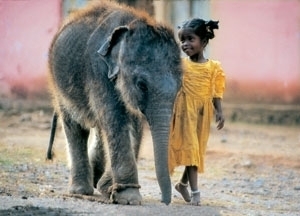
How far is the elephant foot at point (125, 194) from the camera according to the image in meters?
7.55

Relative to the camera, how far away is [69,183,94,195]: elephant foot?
847 centimetres

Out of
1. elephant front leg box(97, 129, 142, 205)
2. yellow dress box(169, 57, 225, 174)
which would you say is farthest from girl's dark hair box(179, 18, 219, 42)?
elephant front leg box(97, 129, 142, 205)

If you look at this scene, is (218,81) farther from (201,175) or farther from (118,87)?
(201,175)

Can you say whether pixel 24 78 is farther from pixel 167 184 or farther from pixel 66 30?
pixel 167 184

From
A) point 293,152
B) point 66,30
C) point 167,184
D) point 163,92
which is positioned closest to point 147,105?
point 163,92

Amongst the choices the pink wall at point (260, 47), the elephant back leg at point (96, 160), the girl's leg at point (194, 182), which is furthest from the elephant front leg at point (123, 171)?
the pink wall at point (260, 47)

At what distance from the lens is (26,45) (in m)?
16.5

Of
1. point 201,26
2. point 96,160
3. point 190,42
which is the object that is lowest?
point 96,160

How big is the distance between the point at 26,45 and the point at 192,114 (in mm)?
8992

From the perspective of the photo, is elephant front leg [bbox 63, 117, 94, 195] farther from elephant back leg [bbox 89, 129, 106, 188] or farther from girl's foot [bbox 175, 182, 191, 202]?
girl's foot [bbox 175, 182, 191, 202]

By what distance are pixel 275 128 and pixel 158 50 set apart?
29.7 ft

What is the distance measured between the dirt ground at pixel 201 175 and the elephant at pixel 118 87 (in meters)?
0.29

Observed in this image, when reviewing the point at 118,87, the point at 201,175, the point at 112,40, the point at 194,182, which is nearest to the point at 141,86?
the point at 118,87

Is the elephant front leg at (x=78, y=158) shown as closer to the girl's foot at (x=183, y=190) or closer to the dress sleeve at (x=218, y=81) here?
the girl's foot at (x=183, y=190)
